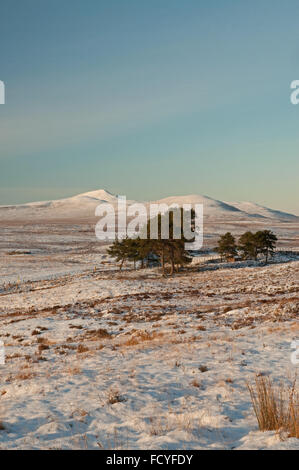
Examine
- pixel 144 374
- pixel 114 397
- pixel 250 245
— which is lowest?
pixel 144 374

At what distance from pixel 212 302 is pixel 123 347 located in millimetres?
12960

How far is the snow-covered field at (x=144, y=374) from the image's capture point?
7.07 metres

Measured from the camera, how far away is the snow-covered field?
23.2 ft

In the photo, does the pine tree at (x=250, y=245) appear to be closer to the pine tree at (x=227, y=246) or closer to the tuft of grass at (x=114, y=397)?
the pine tree at (x=227, y=246)

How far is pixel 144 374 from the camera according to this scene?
10.5 meters

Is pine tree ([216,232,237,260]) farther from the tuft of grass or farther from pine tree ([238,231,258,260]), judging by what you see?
the tuft of grass

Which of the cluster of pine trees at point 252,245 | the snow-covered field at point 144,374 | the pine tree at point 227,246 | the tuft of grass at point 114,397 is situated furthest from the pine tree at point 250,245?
the tuft of grass at point 114,397

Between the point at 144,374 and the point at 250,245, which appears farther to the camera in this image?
the point at 250,245

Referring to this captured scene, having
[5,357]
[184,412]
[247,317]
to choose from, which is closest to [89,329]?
[5,357]

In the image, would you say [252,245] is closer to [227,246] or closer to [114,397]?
[227,246]

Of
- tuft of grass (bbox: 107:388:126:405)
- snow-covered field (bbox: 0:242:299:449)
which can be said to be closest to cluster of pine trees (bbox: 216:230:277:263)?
snow-covered field (bbox: 0:242:299:449)

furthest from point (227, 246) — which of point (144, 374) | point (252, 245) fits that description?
point (144, 374)

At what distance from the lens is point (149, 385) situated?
31.5ft
